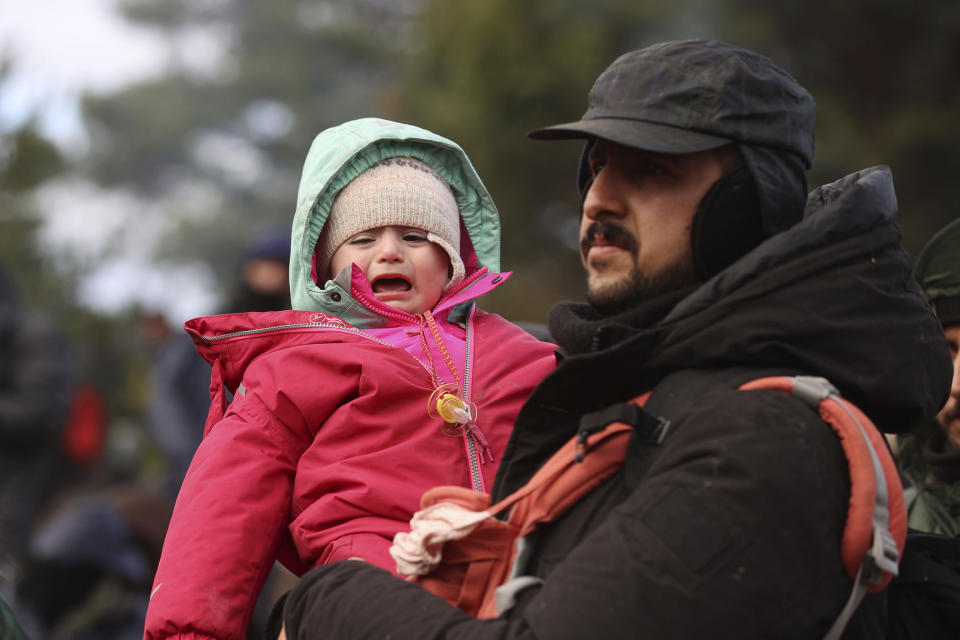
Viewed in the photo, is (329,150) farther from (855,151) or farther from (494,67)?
(494,67)

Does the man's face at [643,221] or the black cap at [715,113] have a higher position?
the black cap at [715,113]

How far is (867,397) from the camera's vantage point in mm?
2049

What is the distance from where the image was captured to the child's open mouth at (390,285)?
2.99 meters

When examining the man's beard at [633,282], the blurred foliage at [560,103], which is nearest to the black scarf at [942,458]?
the man's beard at [633,282]

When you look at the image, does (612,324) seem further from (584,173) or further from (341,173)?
(341,173)

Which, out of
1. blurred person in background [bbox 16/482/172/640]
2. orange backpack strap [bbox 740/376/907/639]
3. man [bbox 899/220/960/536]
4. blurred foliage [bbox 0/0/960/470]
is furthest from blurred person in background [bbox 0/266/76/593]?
blurred foliage [bbox 0/0/960/470]

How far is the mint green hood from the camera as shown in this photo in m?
2.92

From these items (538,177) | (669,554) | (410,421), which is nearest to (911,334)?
(669,554)

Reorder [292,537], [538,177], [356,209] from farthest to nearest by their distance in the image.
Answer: [538,177] → [356,209] → [292,537]

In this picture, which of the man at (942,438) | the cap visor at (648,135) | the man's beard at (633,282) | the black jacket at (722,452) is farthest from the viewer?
the man at (942,438)

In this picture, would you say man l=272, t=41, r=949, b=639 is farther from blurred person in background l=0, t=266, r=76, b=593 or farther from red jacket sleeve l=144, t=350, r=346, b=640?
blurred person in background l=0, t=266, r=76, b=593

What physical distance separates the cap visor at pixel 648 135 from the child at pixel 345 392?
693mm

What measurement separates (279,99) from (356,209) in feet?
110

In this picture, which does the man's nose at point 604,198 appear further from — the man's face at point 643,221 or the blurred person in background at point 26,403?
the blurred person in background at point 26,403
